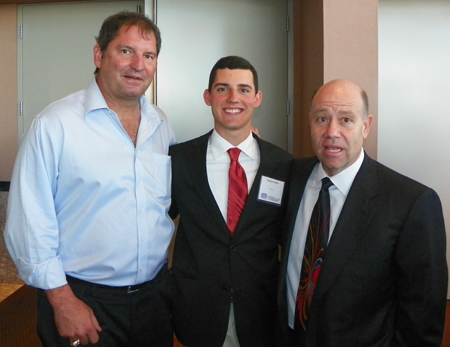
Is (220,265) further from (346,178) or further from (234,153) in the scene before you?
(346,178)

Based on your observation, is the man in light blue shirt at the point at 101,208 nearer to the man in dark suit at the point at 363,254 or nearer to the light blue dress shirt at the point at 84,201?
the light blue dress shirt at the point at 84,201

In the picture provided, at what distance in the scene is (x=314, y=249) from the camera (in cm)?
154

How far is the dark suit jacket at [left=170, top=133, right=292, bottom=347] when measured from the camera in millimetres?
1773

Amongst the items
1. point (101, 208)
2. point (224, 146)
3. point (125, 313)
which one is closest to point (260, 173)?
point (224, 146)

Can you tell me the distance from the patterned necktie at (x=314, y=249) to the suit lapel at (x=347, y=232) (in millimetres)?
43

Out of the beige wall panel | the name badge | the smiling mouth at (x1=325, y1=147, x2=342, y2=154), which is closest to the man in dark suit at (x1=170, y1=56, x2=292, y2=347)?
the name badge

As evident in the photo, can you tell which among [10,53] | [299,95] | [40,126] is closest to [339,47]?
[299,95]

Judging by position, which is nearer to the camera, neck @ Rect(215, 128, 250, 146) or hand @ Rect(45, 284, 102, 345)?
hand @ Rect(45, 284, 102, 345)

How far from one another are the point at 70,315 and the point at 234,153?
3.22 ft

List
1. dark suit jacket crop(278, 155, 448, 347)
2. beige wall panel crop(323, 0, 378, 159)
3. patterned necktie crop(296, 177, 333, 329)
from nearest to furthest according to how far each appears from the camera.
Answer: dark suit jacket crop(278, 155, 448, 347) < patterned necktie crop(296, 177, 333, 329) < beige wall panel crop(323, 0, 378, 159)

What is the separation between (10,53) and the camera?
376 centimetres

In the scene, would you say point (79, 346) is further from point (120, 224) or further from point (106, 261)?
point (120, 224)

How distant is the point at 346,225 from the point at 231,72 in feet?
3.10

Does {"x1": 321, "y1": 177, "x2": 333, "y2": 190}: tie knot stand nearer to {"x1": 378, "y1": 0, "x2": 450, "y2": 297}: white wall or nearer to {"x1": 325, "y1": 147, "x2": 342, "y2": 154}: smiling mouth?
{"x1": 325, "y1": 147, "x2": 342, "y2": 154}: smiling mouth
